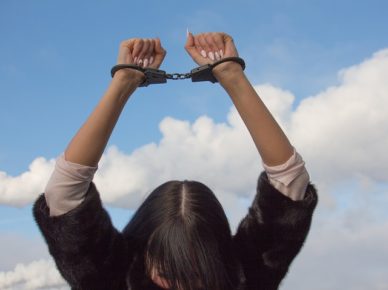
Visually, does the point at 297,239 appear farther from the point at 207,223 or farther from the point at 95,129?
the point at 95,129

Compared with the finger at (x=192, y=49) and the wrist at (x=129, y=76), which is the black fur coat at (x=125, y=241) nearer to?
the wrist at (x=129, y=76)

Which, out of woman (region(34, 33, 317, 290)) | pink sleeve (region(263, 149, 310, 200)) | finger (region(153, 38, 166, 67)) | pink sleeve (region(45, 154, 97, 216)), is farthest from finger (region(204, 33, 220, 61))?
pink sleeve (region(45, 154, 97, 216))

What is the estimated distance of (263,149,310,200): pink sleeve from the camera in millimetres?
2725

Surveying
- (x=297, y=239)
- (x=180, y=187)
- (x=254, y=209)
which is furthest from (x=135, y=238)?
(x=297, y=239)

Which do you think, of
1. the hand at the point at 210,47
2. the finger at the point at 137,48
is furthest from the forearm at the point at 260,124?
the finger at the point at 137,48

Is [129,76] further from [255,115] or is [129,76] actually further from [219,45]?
[255,115]

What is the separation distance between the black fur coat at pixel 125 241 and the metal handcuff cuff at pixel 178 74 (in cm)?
60

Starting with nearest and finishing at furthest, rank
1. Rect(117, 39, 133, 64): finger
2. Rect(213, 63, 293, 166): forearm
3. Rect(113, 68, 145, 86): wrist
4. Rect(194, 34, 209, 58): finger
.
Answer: Rect(213, 63, 293, 166): forearm → Rect(113, 68, 145, 86): wrist → Rect(117, 39, 133, 64): finger → Rect(194, 34, 209, 58): finger

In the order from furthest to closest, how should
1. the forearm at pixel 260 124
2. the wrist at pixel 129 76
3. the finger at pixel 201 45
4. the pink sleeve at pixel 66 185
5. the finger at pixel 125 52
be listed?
the finger at pixel 201 45
the finger at pixel 125 52
the wrist at pixel 129 76
the forearm at pixel 260 124
the pink sleeve at pixel 66 185

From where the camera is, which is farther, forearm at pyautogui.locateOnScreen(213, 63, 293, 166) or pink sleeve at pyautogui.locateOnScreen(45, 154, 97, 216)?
forearm at pyautogui.locateOnScreen(213, 63, 293, 166)

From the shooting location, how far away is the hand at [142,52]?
303 cm

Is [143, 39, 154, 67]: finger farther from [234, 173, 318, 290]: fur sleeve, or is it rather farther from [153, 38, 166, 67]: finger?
[234, 173, 318, 290]: fur sleeve

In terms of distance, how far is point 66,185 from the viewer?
2.60 m

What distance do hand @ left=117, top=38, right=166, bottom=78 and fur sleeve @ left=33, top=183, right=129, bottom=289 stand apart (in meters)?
0.75
